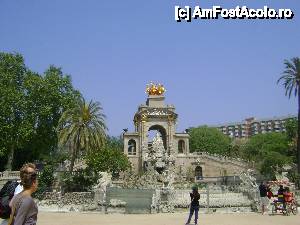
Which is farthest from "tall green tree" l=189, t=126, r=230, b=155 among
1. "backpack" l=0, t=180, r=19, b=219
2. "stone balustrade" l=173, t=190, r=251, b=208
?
"backpack" l=0, t=180, r=19, b=219

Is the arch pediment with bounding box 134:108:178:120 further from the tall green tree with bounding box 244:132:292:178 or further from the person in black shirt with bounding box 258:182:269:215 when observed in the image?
the person in black shirt with bounding box 258:182:269:215

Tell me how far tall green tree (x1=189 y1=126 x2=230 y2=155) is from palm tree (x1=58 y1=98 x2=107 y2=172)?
177ft

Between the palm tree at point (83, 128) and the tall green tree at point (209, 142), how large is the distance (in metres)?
53.9

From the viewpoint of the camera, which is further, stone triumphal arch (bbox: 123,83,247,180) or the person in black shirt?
stone triumphal arch (bbox: 123,83,247,180)

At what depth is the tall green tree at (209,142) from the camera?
89.1 metres

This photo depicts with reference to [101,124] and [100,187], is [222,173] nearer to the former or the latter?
[101,124]

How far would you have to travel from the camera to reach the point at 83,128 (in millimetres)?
36500

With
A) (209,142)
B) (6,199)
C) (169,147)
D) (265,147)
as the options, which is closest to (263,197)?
(6,199)

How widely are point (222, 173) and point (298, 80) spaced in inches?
925

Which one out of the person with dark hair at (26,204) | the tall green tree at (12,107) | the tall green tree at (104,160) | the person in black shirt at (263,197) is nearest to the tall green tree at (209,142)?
the tall green tree at (104,160)

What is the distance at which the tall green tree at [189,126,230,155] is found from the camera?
89125 millimetres

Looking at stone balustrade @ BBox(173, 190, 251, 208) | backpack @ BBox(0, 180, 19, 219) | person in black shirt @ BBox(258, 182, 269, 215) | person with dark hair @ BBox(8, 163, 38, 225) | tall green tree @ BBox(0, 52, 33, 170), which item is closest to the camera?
person with dark hair @ BBox(8, 163, 38, 225)

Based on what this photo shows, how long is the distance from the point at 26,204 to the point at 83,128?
3150 cm

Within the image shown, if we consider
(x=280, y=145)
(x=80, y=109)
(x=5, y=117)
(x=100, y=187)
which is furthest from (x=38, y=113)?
(x=280, y=145)
